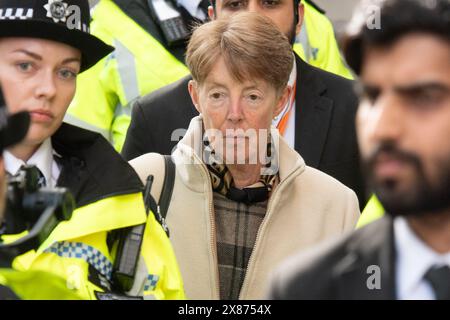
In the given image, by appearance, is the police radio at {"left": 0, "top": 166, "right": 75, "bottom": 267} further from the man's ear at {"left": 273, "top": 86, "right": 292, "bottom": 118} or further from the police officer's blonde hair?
the man's ear at {"left": 273, "top": 86, "right": 292, "bottom": 118}

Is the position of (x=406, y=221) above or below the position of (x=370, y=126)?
below

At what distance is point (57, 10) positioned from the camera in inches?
157

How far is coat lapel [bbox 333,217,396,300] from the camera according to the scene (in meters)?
2.46

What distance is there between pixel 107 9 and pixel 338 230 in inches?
75.3

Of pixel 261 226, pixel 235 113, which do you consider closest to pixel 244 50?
Answer: pixel 235 113

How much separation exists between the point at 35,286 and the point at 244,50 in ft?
4.16

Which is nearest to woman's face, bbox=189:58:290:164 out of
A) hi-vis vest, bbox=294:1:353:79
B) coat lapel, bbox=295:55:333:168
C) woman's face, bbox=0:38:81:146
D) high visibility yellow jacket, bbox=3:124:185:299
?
high visibility yellow jacket, bbox=3:124:185:299

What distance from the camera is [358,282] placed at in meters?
2.49

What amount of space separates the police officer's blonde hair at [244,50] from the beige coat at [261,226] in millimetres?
227

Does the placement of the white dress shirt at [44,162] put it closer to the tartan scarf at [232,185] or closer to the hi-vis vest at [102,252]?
the hi-vis vest at [102,252]

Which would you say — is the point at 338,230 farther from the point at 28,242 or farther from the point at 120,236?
the point at 28,242

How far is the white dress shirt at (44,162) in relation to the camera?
3.91m

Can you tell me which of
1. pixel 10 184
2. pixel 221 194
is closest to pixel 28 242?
pixel 10 184
